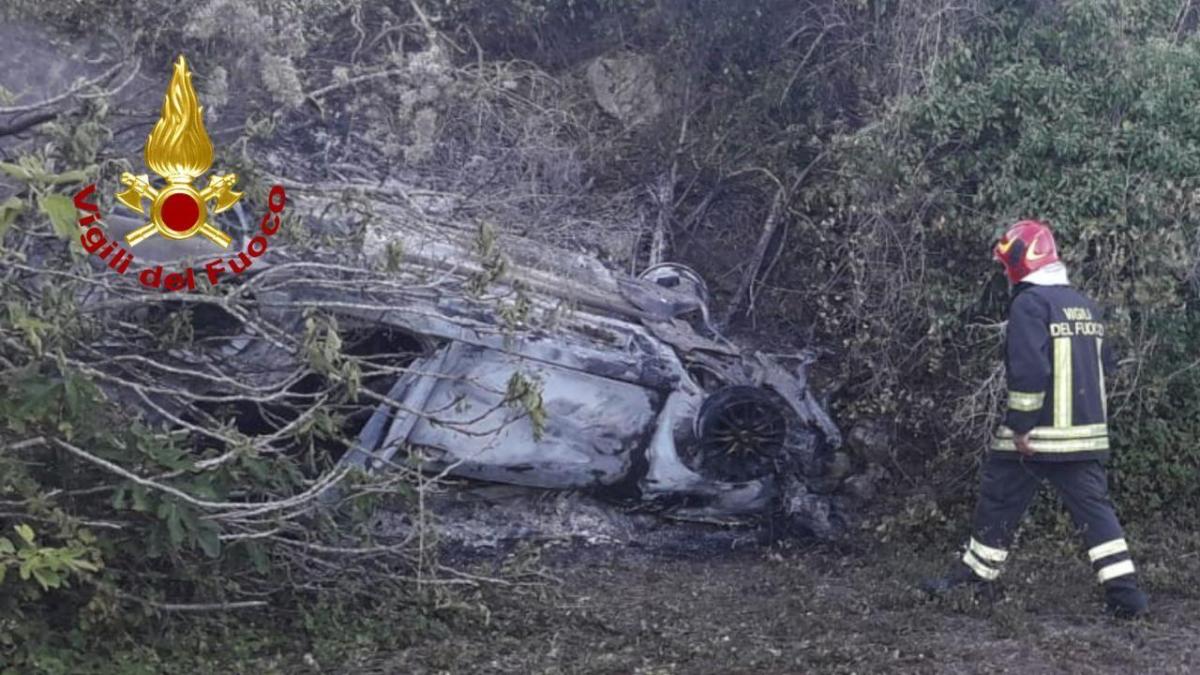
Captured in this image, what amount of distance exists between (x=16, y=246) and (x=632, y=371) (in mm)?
2790

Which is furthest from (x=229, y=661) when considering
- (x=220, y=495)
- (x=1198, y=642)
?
(x=1198, y=642)

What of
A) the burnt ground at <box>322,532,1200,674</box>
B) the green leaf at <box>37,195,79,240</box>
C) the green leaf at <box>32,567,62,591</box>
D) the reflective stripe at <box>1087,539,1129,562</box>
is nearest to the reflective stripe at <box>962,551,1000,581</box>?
the burnt ground at <box>322,532,1200,674</box>

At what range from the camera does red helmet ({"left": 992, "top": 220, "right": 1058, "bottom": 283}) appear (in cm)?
564

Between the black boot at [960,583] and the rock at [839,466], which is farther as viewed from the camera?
the rock at [839,466]

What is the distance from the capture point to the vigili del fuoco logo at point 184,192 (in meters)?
5.80

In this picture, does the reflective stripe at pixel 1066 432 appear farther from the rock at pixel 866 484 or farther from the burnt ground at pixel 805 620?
the rock at pixel 866 484

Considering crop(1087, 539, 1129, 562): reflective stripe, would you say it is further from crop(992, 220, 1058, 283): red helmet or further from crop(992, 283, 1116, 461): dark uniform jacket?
crop(992, 220, 1058, 283): red helmet

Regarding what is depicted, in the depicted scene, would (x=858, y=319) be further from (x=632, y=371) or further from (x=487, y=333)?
(x=487, y=333)

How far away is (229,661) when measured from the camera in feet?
17.0

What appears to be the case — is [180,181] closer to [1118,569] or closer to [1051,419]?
[1051,419]

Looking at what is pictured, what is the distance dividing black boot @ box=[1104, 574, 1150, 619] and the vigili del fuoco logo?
368cm

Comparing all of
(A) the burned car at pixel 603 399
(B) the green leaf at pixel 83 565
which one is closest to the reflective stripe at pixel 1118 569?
(A) the burned car at pixel 603 399

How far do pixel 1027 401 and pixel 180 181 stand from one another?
3.57 meters

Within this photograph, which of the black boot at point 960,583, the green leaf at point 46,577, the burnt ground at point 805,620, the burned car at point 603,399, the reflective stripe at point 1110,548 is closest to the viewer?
the green leaf at point 46,577
